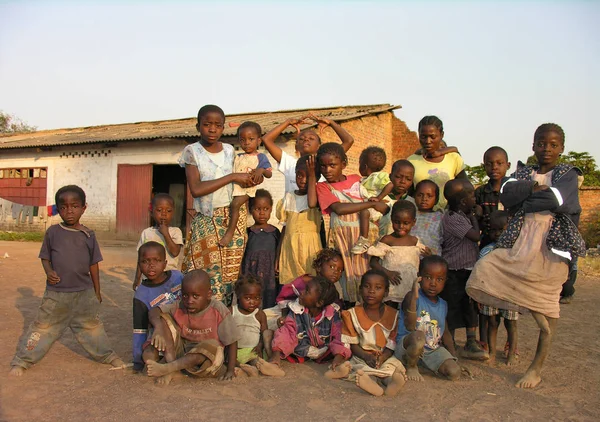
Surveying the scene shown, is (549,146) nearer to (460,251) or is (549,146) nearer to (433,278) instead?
(460,251)

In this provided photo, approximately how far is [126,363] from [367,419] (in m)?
1.80

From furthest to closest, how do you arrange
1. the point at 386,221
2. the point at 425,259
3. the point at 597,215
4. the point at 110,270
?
the point at 597,215, the point at 110,270, the point at 386,221, the point at 425,259

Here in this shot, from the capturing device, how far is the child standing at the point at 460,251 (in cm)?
364

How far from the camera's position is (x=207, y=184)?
139 inches

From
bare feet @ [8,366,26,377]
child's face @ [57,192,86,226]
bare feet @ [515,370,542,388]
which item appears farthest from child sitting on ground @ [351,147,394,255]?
bare feet @ [8,366,26,377]

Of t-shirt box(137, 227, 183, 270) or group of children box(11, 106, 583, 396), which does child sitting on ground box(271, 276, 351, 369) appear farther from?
t-shirt box(137, 227, 183, 270)

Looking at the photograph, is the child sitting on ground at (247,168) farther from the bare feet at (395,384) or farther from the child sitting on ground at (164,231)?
the bare feet at (395,384)

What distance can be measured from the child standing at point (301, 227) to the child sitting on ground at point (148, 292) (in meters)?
0.87

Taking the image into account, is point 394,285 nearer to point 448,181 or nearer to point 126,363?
point 448,181

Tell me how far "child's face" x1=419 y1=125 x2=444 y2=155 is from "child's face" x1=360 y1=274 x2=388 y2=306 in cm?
133

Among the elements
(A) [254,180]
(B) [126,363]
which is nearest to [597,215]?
(A) [254,180]

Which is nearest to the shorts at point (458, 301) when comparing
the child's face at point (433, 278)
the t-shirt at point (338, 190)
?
the child's face at point (433, 278)

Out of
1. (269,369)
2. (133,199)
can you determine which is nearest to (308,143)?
(269,369)

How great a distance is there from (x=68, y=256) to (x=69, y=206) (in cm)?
35
